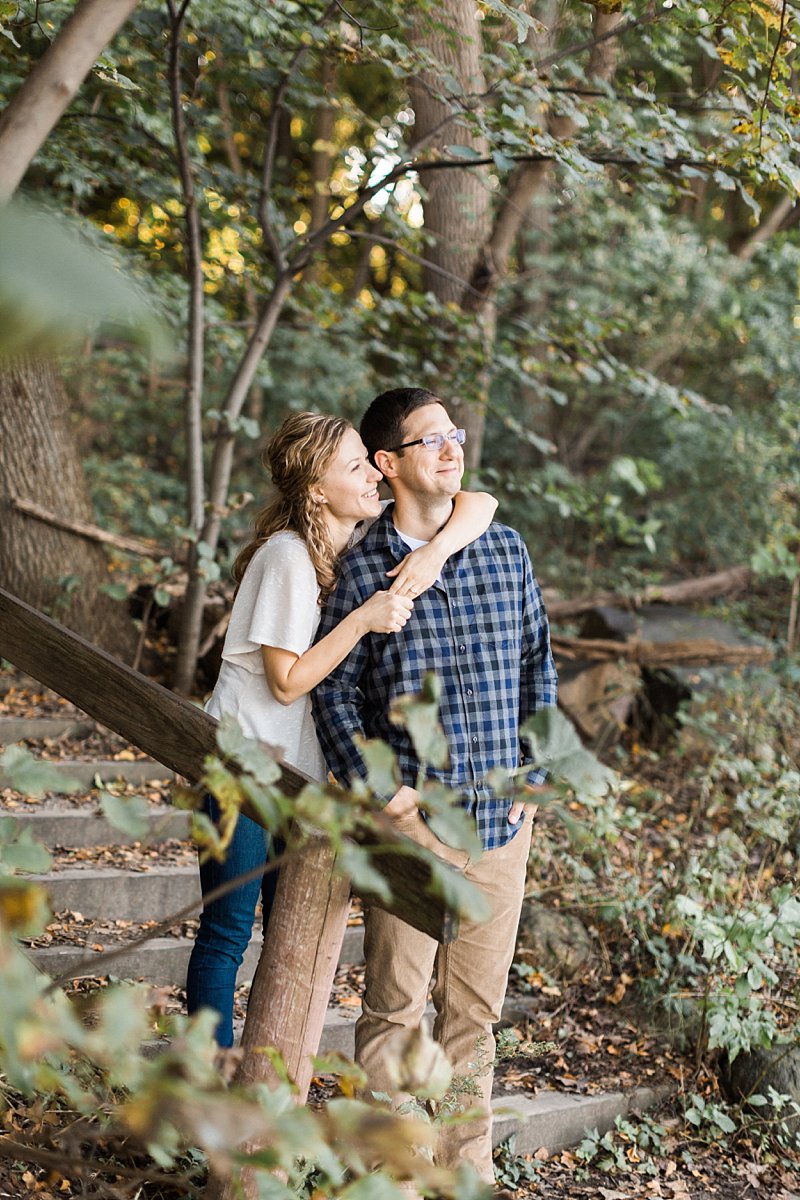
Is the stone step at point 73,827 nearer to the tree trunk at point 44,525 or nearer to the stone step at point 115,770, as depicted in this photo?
the stone step at point 115,770

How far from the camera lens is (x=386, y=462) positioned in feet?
8.36

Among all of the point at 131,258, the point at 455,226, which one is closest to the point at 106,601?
the point at 131,258

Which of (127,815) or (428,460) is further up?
(428,460)

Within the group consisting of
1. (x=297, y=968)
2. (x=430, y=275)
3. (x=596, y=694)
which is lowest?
(x=297, y=968)

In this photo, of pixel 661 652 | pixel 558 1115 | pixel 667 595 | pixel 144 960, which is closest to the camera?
pixel 558 1115

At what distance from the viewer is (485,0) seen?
9.18ft

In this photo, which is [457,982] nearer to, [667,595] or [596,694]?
[596,694]

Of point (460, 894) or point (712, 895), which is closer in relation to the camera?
point (460, 894)

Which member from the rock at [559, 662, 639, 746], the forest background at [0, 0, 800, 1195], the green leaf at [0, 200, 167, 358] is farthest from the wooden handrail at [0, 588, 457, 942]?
the rock at [559, 662, 639, 746]

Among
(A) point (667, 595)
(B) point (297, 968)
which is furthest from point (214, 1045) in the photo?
(A) point (667, 595)

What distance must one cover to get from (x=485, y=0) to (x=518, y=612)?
1635 millimetres

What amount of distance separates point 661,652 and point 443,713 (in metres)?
4.00

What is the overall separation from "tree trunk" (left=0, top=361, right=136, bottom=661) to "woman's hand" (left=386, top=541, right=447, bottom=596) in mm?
2950

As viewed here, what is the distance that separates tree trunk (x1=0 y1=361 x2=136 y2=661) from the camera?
4969 mm
